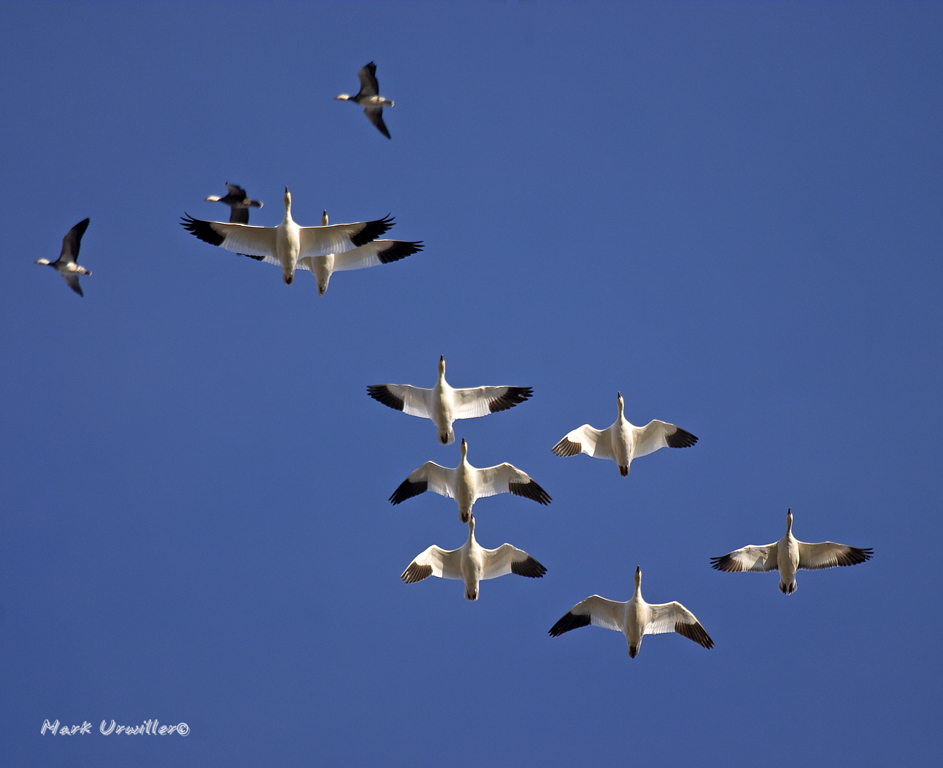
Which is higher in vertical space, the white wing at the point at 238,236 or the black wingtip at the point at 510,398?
the white wing at the point at 238,236

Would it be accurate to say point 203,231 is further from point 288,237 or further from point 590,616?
point 590,616

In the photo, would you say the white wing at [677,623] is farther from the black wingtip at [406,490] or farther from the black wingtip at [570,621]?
the black wingtip at [406,490]

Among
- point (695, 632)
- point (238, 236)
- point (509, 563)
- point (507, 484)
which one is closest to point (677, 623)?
point (695, 632)

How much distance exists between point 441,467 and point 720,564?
5231mm

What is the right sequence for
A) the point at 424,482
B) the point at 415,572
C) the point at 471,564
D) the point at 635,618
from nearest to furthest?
the point at 635,618, the point at 471,564, the point at 415,572, the point at 424,482

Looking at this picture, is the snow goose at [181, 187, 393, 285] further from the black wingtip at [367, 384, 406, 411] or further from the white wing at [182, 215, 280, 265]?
the black wingtip at [367, 384, 406, 411]

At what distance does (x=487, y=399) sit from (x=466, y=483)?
5.11 feet

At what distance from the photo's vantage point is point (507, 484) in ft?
58.3

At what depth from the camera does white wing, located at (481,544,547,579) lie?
17812mm

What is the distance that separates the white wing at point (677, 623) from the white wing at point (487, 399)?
4263 mm

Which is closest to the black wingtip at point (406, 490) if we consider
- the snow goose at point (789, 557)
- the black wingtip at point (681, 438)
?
the black wingtip at point (681, 438)

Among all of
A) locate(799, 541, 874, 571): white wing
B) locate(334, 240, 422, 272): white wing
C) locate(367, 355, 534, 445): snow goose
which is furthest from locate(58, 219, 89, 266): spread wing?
locate(799, 541, 874, 571): white wing

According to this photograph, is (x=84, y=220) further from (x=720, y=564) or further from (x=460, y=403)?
(x=720, y=564)

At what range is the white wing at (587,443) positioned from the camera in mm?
17734
